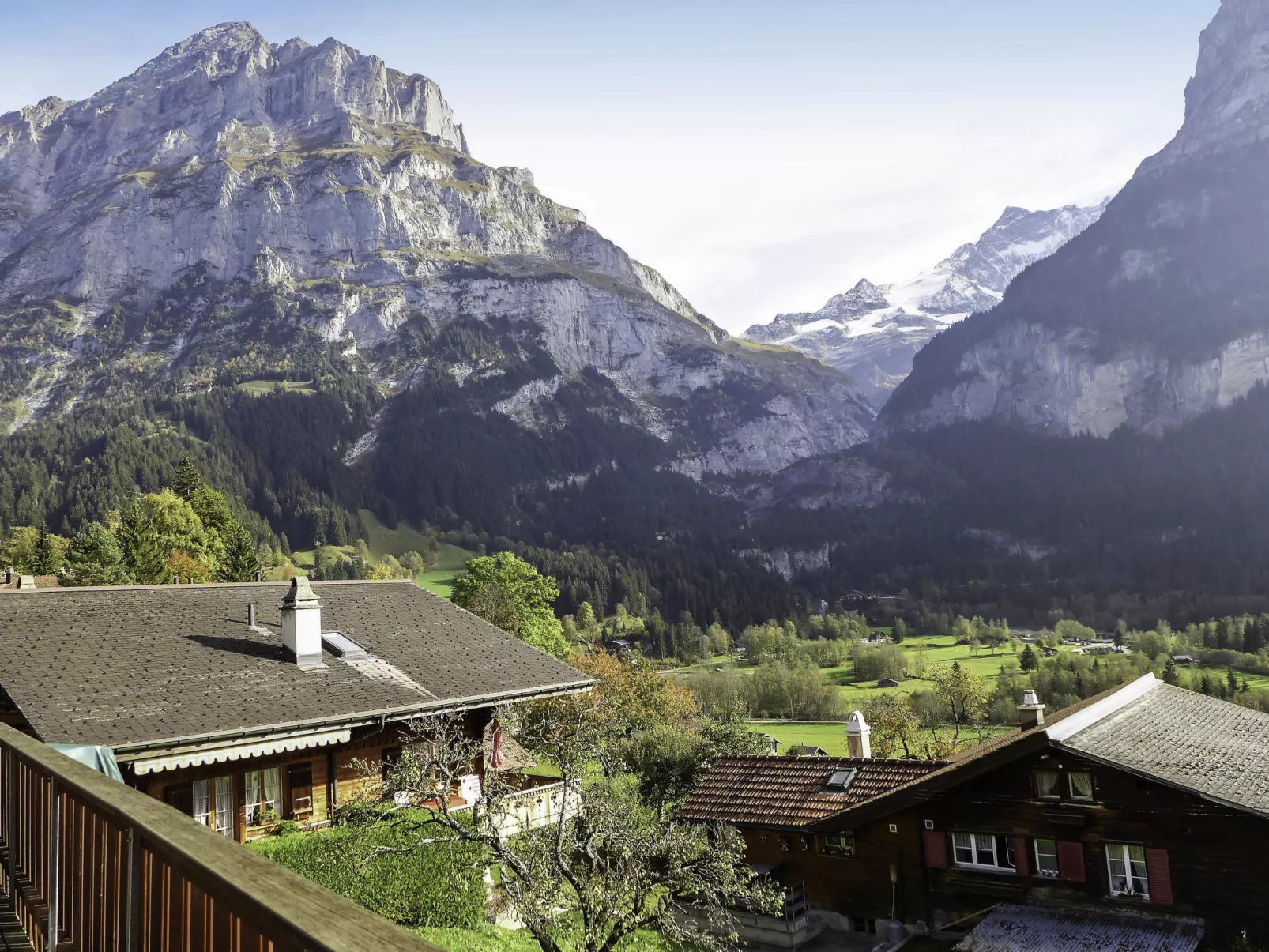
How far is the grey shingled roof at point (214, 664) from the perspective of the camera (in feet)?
69.1

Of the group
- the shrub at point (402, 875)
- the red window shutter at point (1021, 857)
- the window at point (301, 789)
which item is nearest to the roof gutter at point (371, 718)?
the window at point (301, 789)

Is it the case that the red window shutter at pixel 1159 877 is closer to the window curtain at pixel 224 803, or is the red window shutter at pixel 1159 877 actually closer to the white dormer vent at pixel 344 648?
the white dormer vent at pixel 344 648

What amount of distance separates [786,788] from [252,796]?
2186 cm

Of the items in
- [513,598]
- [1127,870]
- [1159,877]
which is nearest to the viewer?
[1159,877]

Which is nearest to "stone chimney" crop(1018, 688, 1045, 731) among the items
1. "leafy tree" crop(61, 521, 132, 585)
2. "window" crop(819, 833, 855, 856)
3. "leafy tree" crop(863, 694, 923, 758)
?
"window" crop(819, 833, 855, 856)

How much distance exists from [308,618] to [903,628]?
175681mm

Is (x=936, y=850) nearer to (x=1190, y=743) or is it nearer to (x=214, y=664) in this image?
(x=1190, y=743)

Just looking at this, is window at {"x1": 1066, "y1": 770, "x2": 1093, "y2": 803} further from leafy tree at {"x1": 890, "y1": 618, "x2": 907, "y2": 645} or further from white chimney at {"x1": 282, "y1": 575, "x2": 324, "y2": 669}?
leafy tree at {"x1": 890, "y1": 618, "x2": 907, "y2": 645}

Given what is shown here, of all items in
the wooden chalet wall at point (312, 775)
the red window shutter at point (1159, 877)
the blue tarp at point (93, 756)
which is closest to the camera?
the blue tarp at point (93, 756)

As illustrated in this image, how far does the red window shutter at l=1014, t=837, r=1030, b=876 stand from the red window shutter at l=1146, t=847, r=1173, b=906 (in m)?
3.53

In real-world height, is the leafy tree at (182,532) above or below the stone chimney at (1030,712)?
above

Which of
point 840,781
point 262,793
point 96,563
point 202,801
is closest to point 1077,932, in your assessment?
point 840,781

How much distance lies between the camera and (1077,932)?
88.8 feet

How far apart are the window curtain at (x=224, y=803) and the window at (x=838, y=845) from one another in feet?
70.0
